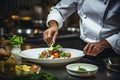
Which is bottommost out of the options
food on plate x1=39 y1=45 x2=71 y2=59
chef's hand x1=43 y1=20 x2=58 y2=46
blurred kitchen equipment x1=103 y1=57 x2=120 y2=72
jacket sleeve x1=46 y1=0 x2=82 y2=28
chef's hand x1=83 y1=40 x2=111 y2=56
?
blurred kitchen equipment x1=103 y1=57 x2=120 y2=72

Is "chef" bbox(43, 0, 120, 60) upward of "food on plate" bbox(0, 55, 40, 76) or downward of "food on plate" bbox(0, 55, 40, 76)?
upward

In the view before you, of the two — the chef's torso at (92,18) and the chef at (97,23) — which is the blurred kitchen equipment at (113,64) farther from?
the chef's torso at (92,18)

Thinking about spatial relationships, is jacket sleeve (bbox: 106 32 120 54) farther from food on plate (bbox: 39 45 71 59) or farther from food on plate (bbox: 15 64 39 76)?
food on plate (bbox: 15 64 39 76)

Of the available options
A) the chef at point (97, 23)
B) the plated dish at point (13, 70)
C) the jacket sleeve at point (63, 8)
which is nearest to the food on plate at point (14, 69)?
the plated dish at point (13, 70)

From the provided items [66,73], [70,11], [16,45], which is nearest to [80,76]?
[66,73]

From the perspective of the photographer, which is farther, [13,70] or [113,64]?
[113,64]

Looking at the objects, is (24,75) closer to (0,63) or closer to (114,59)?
(0,63)

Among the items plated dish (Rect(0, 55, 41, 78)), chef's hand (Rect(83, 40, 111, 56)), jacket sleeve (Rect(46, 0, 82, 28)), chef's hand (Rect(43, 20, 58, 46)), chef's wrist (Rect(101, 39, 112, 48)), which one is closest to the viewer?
plated dish (Rect(0, 55, 41, 78))

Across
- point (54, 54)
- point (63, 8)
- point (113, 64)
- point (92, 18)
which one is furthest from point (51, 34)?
point (113, 64)

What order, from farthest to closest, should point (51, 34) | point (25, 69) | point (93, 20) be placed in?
point (93, 20) → point (51, 34) → point (25, 69)

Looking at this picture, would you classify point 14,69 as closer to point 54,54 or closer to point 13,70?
point 13,70

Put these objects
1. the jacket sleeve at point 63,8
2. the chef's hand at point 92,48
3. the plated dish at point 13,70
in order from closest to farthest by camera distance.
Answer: the plated dish at point 13,70, the chef's hand at point 92,48, the jacket sleeve at point 63,8

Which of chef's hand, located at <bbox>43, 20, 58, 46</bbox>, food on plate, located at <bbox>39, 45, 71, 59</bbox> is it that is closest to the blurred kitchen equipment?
food on plate, located at <bbox>39, 45, 71, 59</bbox>

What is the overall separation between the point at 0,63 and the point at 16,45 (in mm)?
525
